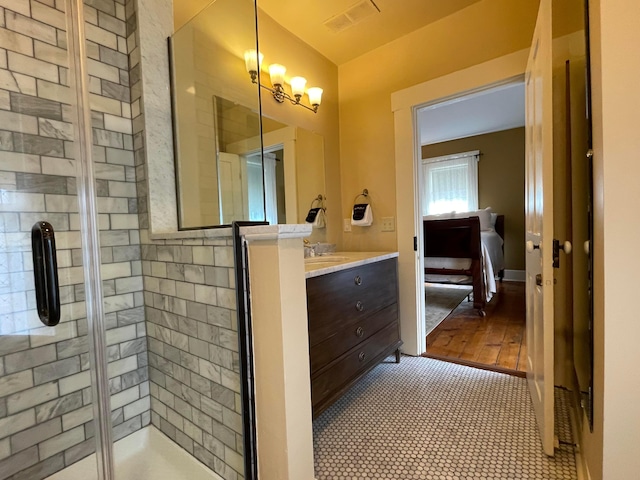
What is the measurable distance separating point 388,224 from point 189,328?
5.45 ft

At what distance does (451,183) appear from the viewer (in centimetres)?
559

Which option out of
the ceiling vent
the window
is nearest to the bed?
the window

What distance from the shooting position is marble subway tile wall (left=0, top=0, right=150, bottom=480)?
1.15m

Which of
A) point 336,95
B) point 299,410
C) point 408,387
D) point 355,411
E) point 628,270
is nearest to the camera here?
point 628,270

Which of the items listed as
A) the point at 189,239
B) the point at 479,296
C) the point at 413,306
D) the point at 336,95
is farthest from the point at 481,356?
the point at 336,95

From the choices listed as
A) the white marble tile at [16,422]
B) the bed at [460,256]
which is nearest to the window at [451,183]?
the bed at [460,256]

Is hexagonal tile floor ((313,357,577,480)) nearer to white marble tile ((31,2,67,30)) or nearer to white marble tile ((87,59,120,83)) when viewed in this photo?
white marble tile ((87,59,120,83))

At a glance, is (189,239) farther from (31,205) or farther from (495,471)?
(495,471)

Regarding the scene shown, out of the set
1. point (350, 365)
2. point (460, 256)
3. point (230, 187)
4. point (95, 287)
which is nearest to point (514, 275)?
point (460, 256)

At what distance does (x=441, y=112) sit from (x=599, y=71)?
3.60m

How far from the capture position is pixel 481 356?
2.28 metres

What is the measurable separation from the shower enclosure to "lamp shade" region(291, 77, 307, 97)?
947 mm

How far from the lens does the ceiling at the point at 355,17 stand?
1.94 meters

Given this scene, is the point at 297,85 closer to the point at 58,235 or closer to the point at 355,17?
the point at 355,17
